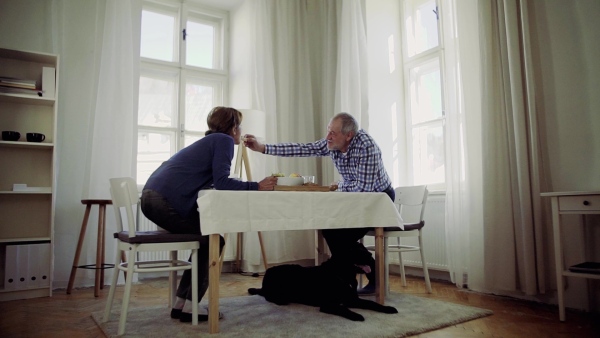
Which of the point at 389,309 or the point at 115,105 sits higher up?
the point at 115,105

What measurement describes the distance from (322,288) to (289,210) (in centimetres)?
57

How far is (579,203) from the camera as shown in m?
2.18

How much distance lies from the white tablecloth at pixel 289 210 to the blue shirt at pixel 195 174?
131 mm

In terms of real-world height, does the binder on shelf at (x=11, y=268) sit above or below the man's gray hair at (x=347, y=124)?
below

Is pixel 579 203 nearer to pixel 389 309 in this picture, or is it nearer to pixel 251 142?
pixel 389 309

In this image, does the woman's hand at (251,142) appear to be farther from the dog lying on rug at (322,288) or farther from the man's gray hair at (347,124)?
the dog lying on rug at (322,288)

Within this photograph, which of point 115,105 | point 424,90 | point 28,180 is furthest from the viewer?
point 424,90

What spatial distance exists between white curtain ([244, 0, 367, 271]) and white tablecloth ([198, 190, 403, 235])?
5.89 ft

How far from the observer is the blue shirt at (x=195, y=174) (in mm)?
2018

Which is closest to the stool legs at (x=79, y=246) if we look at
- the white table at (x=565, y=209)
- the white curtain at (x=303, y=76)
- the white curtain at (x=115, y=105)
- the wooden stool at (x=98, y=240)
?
the wooden stool at (x=98, y=240)

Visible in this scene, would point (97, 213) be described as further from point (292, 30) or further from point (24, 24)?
point (292, 30)

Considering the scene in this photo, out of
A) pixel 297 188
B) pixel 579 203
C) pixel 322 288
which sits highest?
pixel 297 188

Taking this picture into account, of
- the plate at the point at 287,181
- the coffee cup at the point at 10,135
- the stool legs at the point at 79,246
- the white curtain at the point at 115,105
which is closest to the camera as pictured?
the plate at the point at 287,181

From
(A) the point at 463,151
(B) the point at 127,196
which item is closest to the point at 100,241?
(B) the point at 127,196
